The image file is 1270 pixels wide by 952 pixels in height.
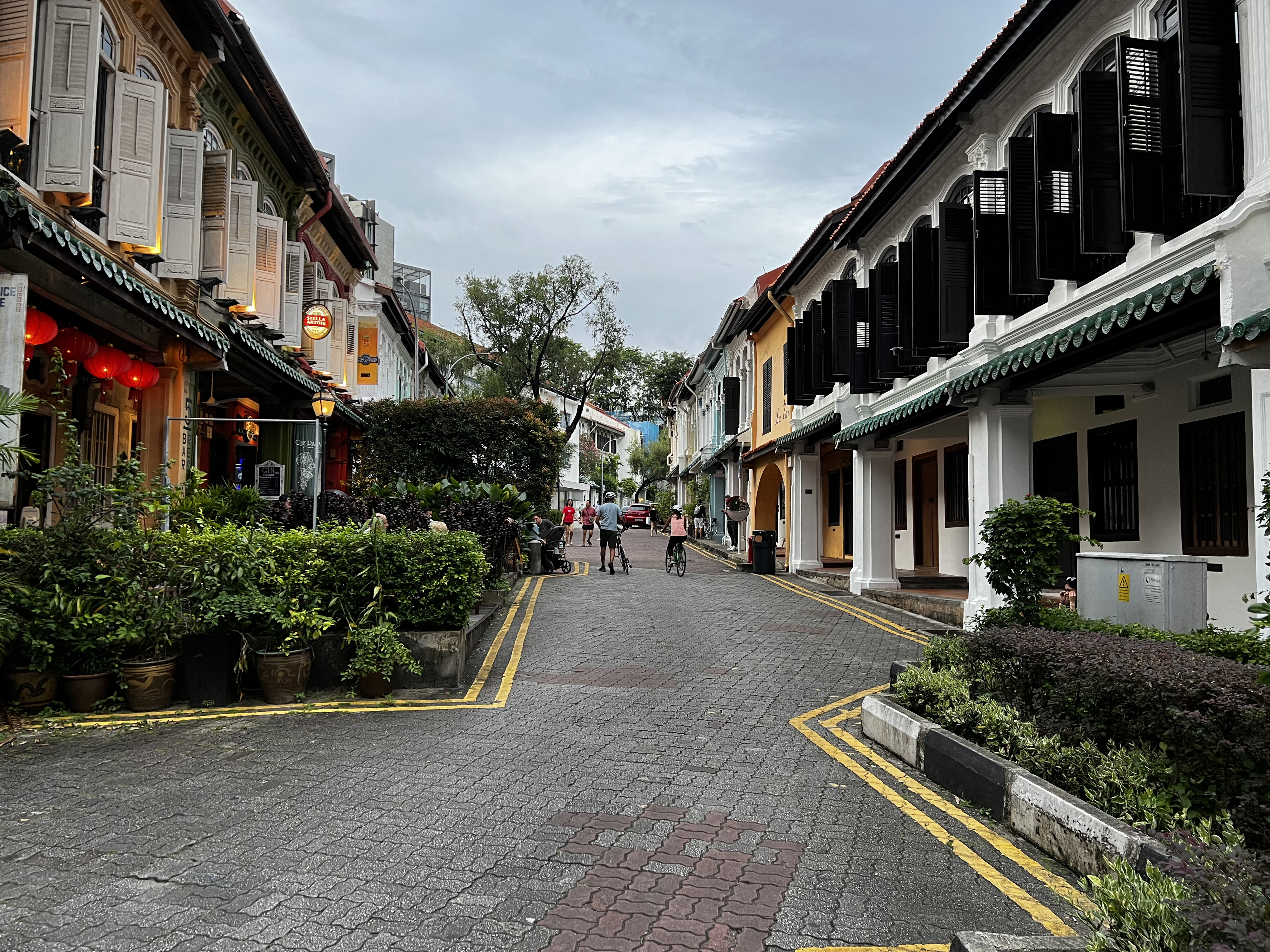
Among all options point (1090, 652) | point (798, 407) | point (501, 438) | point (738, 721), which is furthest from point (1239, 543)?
point (501, 438)

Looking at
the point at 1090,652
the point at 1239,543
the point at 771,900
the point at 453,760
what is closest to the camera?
the point at 771,900

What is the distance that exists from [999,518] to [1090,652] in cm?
279

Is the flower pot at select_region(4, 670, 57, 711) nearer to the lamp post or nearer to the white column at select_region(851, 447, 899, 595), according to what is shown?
the lamp post

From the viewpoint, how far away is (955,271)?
1123 cm

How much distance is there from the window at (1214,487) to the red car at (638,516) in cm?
4269

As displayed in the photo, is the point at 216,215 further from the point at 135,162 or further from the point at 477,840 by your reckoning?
the point at 477,840

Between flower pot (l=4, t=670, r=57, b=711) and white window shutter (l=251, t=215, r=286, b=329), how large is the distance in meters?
7.74

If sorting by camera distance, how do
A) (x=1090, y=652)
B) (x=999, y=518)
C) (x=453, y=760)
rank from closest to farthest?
(x=1090, y=652) < (x=453, y=760) < (x=999, y=518)

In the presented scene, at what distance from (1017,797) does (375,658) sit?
5.12 metres

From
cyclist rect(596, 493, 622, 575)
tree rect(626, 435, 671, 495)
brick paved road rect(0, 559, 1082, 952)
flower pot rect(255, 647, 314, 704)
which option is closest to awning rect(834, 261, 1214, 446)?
brick paved road rect(0, 559, 1082, 952)

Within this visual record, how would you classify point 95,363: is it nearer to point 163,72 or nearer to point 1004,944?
point 163,72

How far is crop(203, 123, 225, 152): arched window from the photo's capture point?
12.3 meters

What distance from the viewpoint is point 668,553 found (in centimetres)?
2100

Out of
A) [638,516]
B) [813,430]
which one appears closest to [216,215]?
[813,430]
